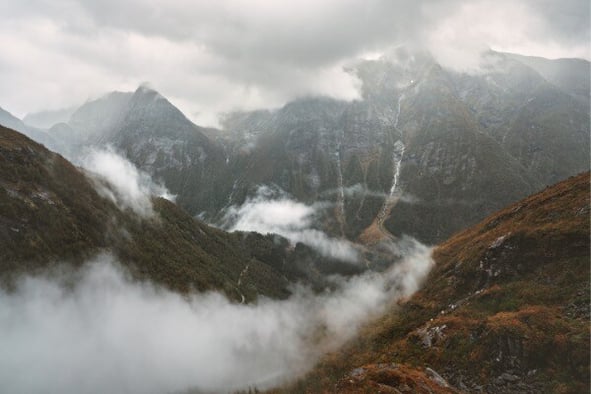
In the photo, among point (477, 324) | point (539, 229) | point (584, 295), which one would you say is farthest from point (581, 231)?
point (477, 324)

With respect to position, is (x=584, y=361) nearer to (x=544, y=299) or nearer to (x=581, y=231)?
(x=544, y=299)

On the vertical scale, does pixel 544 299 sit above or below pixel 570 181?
below

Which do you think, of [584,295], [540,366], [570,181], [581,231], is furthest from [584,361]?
[570,181]

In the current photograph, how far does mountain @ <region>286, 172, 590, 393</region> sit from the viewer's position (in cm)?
6850

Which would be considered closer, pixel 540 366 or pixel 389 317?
pixel 540 366

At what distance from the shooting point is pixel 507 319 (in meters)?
84.9

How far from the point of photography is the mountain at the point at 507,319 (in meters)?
68.5

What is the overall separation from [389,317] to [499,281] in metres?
68.9

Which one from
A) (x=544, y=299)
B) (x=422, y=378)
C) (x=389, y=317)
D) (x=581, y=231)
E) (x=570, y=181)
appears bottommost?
(x=389, y=317)

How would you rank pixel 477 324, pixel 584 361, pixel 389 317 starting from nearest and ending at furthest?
pixel 584 361 → pixel 477 324 → pixel 389 317

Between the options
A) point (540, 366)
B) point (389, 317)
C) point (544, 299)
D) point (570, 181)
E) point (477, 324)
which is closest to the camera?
point (540, 366)

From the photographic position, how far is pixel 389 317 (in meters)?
170

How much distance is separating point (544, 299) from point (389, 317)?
9027cm

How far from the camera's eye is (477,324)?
92.6 metres
